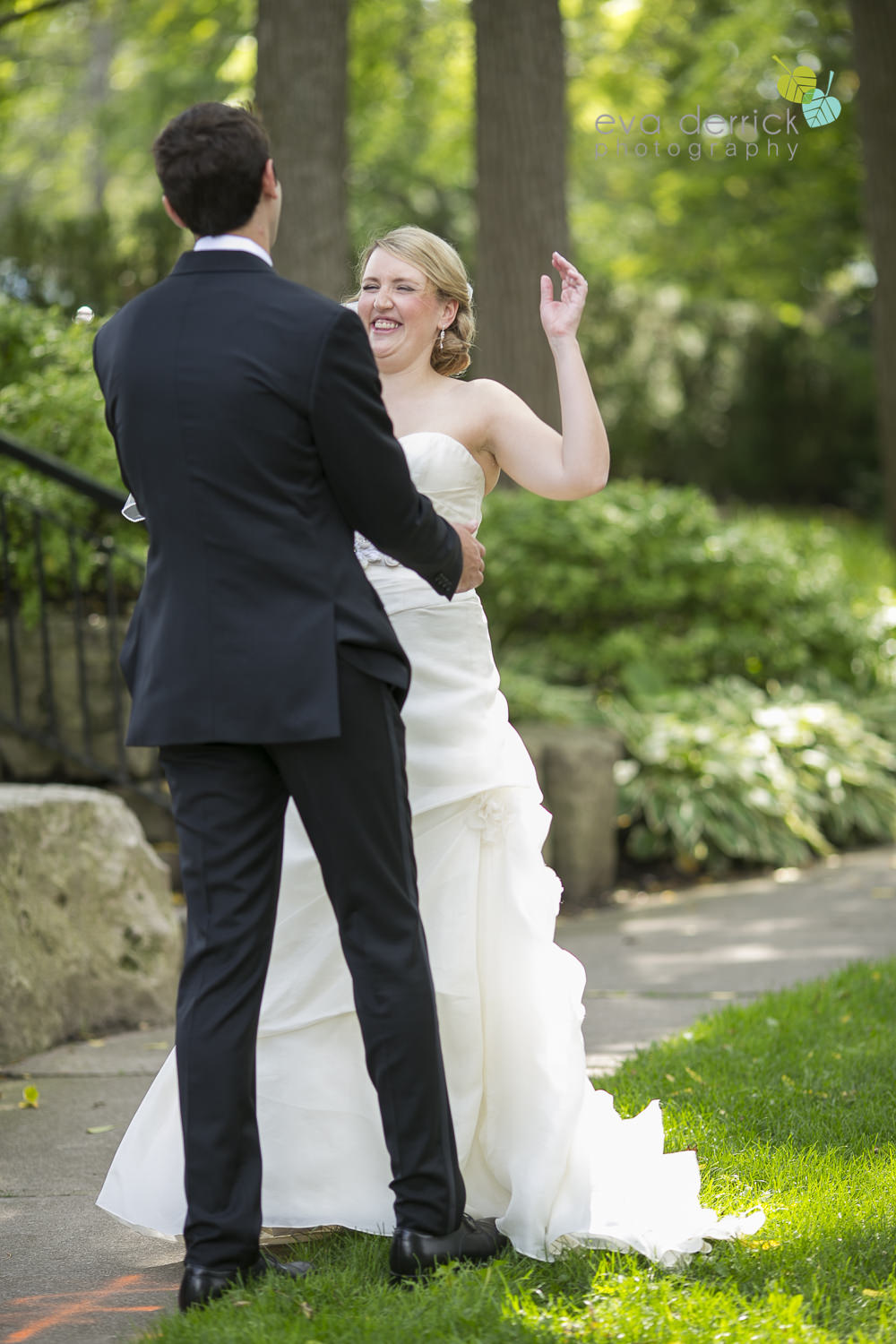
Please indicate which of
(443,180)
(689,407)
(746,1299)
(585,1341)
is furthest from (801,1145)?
(443,180)

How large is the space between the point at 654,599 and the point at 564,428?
519 cm

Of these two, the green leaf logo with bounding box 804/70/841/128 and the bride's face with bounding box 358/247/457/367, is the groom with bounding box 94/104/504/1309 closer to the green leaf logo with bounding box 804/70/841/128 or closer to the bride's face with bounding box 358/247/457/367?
the bride's face with bounding box 358/247/457/367

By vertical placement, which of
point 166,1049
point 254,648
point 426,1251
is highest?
point 254,648

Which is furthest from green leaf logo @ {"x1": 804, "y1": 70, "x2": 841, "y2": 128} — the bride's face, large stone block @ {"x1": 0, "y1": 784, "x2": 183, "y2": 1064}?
the bride's face

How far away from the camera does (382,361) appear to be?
3.18 meters

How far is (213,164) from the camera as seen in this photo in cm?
232

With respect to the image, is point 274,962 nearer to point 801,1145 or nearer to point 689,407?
point 801,1145

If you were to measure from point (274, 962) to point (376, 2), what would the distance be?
13.7 meters

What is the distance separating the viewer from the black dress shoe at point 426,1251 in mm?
2570

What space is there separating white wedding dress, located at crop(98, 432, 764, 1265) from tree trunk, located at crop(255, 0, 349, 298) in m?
4.88

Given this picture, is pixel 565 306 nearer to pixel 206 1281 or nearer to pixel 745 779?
pixel 206 1281

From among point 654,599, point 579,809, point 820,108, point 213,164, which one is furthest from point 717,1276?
point 820,108

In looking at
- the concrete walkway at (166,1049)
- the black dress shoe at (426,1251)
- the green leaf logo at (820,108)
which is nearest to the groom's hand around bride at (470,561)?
the black dress shoe at (426,1251)

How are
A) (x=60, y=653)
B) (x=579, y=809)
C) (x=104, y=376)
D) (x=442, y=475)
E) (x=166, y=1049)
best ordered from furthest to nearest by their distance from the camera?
A: (x=579, y=809)
(x=60, y=653)
(x=166, y=1049)
(x=442, y=475)
(x=104, y=376)
